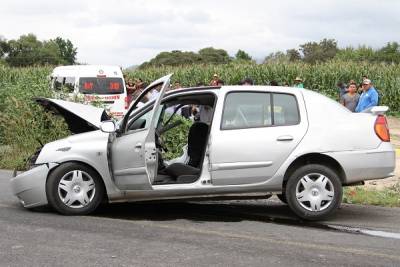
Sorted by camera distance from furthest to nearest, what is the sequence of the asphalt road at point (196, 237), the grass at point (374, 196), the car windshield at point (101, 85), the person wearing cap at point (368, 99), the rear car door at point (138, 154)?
the car windshield at point (101, 85) → the person wearing cap at point (368, 99) → the grass at point (374, 196) → the rear car door at point (138, 154) → the asphalt road at point (196, 237)

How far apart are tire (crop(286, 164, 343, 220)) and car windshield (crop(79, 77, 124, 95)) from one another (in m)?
13.4

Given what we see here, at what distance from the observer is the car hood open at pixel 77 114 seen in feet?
25.1

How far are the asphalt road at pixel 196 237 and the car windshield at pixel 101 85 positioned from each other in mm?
11784

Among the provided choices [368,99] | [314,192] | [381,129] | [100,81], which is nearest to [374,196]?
[381,129]

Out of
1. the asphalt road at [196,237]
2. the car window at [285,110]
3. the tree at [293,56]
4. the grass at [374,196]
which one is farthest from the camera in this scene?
the tree at [293,56]

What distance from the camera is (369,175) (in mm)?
7223

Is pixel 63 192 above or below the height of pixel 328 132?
below

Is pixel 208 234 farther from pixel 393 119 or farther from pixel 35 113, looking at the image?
pixel 393 119

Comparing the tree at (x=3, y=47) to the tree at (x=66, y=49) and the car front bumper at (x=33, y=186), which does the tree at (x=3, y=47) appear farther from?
the car front bumper at (x=33, y=186)

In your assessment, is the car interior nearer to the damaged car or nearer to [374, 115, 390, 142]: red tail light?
the damaged car

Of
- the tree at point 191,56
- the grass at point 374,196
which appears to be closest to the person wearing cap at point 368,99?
the grass at point 374,196

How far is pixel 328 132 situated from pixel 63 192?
321 centimetres

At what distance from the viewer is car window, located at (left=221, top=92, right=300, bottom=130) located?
719 centimetres

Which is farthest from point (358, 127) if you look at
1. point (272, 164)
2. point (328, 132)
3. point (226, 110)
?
point (226, 110)
